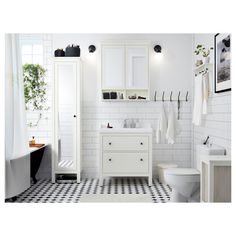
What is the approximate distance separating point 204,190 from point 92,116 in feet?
9.22

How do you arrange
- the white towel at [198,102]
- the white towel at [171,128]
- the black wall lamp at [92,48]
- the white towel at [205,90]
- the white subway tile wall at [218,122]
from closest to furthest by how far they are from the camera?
1. the white subway tile wall at [218,122]
2. the white towel at [205,90]
3. the white towel at [198,102]
4. the white towel at [171,128]
5. the black wall lamp at [92,48]

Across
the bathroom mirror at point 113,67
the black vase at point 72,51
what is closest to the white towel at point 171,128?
the bathroom mirror at point 113,67

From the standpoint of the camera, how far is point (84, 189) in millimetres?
5109

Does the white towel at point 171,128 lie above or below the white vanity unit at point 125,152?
above

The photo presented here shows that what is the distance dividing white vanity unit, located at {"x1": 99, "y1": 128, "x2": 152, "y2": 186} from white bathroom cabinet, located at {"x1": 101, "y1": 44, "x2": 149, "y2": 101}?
0.77 m

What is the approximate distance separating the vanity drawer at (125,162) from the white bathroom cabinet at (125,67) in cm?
104

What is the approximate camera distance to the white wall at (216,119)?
13.4 ft

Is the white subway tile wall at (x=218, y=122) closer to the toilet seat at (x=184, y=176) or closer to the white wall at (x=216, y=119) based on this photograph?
the white wall at (x=216, y=119)

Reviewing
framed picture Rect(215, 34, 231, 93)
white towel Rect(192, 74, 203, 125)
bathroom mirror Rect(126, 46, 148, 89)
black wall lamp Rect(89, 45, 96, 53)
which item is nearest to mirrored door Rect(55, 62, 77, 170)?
black wall lamp Rect(89, 45, 96, 53)

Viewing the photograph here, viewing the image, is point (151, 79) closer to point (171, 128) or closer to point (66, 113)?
point (171, 128)
